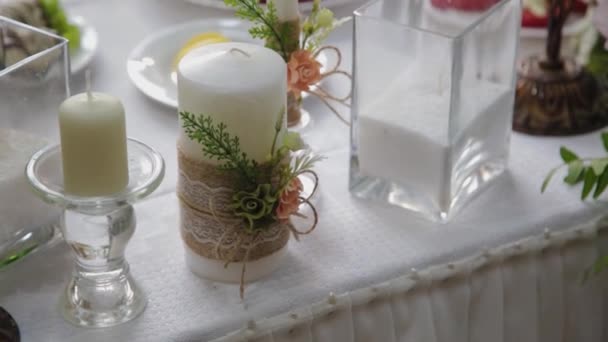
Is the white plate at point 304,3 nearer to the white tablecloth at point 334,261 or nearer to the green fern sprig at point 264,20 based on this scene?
the white tablecloth at point 334,261

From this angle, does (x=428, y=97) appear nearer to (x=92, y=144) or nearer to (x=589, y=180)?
(x=589, y=180)

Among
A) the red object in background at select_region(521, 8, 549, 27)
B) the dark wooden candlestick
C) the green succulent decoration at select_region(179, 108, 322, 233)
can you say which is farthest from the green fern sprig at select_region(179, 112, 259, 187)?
the red object in background at select_region(521, 8, 549, 27)

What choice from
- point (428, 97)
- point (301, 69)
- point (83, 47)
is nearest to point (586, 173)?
point (428, 97)

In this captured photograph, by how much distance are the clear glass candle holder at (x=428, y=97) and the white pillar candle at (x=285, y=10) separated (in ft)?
0.18

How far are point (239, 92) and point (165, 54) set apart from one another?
375 millimetres

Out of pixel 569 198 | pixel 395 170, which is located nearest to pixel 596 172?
pixel 569 198

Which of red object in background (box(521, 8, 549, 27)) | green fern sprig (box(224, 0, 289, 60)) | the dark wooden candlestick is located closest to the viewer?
green fern sprig (box(224, 0, 289, 60))

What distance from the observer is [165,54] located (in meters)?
1.02

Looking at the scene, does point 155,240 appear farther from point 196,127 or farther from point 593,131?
point 593,131

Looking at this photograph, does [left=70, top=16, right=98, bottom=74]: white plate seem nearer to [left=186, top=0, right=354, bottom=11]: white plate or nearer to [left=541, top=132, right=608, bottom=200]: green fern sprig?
[left=186, top=0, right=354, bottom=11]: white plate

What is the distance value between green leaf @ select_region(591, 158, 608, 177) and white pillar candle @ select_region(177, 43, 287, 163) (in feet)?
0.90

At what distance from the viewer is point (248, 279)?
2.43 ft

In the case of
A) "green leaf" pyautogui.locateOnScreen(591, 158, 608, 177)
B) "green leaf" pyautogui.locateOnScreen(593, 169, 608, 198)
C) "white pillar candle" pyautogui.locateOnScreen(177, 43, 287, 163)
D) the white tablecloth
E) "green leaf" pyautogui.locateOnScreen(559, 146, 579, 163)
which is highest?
"white pillar candle" pyautogui.locateOnScreen(177, 43, 287, 163)

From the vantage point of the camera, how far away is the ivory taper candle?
2.09 ft
